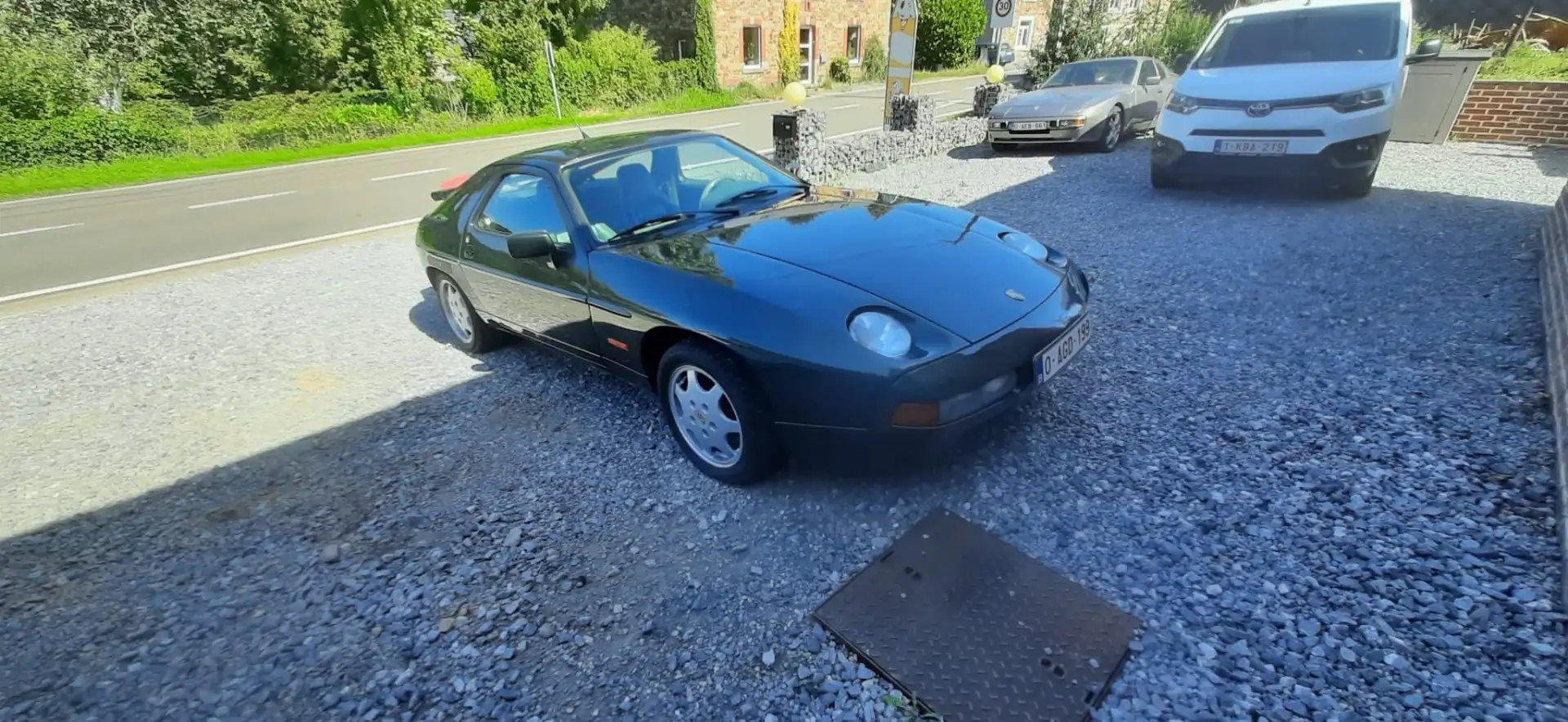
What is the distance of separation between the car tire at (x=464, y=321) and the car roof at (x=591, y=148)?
0.94 metres

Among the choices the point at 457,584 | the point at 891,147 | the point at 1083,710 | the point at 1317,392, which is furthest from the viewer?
the point at 891,147

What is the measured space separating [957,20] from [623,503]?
107 ft

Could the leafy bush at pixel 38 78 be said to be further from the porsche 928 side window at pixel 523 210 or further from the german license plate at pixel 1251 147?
the german license plate at pixel 1251 147

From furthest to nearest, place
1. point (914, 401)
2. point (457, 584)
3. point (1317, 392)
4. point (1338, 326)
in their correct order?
point (1338, 326)
point (1317, 392)
point (457, 584)
point (914, 401)

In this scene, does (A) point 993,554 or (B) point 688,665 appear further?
(A) point 993,554

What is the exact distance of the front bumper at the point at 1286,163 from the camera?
5.49 m

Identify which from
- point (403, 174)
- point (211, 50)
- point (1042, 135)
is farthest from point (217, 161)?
point (1042, 135)

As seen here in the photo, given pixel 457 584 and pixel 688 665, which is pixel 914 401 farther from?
pixel 457 584

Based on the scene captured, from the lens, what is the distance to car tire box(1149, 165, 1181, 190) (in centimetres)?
661

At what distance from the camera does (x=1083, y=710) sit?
1752 mm

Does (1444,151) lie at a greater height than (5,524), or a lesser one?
greater

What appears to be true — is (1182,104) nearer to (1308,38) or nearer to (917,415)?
(1308,38)

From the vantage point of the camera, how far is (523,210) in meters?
3.46

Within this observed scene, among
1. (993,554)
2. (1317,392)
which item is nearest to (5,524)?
(993,554)
